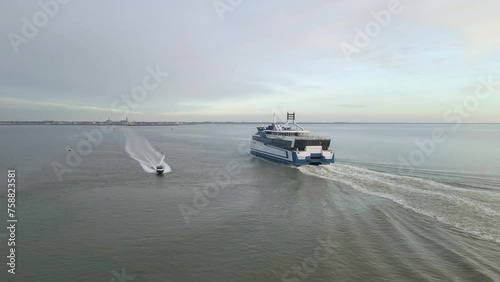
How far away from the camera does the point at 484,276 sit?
45.0ft

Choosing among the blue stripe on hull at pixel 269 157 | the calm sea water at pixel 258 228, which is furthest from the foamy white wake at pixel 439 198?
the blue stripe on hull at pixel 269 157

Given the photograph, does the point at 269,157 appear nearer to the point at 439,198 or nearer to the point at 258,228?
→ the point at 439,198

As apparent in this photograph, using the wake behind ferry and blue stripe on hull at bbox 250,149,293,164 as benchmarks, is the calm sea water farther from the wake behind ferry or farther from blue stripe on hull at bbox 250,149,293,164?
blue stripe on hull at bbox 250,149,293,164

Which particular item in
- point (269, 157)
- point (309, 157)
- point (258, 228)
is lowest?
point (258, 228)

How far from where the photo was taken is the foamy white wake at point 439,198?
1989 cm

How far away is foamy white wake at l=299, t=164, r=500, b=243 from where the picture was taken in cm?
1989

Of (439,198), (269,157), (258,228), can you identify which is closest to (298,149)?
(269,157)

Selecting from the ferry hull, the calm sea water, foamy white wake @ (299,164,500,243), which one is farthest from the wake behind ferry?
the calm sea water

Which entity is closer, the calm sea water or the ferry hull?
the calm sea water

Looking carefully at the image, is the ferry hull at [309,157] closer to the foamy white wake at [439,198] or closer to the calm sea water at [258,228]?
the foamy white wake at [439,198]

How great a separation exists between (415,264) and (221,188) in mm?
21137

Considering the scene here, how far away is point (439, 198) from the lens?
85.1 feet

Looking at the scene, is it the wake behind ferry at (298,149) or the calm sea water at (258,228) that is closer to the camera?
the calm sea water at (258,228)

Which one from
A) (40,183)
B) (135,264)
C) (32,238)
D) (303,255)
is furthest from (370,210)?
(40,183)
